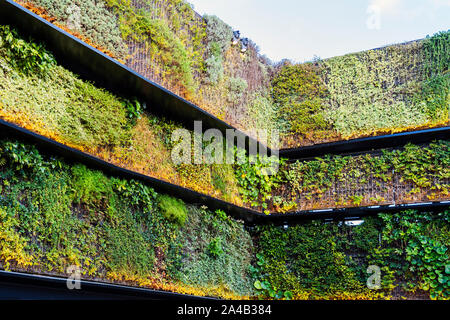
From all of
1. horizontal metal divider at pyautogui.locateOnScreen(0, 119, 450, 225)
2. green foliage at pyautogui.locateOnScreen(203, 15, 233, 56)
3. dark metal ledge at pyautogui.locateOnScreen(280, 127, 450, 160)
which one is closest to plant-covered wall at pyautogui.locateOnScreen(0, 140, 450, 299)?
horizontal metal divider at pyautogui.locateOnScreen(0, 119, 450, 225)

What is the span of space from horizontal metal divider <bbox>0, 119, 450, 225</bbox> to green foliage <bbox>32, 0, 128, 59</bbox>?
1.75 m

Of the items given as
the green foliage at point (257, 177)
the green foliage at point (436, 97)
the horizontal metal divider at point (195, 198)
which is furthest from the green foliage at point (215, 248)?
the green foliage at point (436, 97)

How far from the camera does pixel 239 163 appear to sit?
35.3 feet

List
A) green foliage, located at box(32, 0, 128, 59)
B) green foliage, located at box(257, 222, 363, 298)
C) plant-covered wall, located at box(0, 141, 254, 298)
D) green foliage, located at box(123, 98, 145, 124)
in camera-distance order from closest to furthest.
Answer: plant-covered wall, located at box(0, 141, 254, 298), green foliage, located at box(32, 0, 128, 59), green foliage, located at box(123, 98, 145, 124), green foliage, located at box(257, 222, 363, 298)

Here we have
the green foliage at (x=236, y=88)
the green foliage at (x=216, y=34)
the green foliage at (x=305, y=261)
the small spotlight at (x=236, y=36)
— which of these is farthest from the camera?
the small spotlight at (x=236, y=36)

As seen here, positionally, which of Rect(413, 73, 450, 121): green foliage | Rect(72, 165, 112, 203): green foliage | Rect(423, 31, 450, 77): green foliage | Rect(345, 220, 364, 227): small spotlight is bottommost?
Rect(345, 220, 364, 227): small spotlight

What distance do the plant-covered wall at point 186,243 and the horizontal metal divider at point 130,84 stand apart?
1526 millimetres

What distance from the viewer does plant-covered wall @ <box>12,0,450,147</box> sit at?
855cm

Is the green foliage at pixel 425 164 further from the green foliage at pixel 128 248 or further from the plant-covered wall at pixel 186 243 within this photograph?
the green foliage at pixel 128 248

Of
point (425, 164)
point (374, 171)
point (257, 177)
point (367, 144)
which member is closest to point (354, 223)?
point (374, 171)

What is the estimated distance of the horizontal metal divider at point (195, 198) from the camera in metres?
6.14

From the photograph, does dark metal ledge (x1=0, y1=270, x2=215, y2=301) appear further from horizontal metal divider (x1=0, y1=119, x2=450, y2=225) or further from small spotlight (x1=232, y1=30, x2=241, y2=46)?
small spotlight (x1=232, y1=30, x2=241, y2=46)

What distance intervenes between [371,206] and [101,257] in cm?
553

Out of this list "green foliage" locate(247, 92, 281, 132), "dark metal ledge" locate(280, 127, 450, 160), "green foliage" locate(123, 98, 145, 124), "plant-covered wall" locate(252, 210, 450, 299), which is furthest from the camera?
"green foliage" locate(247, 92, 281, 132)
